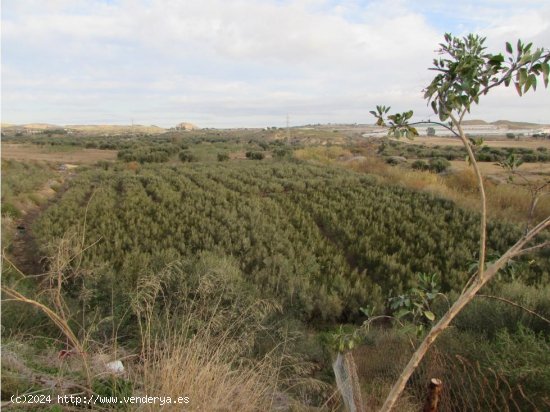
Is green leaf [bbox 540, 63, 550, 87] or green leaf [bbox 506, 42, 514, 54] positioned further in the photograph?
green leaf [bbox 506, 42, 514, 54]

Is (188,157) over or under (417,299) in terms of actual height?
under

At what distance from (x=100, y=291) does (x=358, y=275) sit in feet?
19.0

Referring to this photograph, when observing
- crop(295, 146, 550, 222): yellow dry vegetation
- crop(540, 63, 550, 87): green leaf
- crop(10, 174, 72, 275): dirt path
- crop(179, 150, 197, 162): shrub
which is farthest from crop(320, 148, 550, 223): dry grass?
crop(179, 150, 197, 162): shrub

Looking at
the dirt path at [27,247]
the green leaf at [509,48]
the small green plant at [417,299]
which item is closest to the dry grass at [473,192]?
the small green plant at [417,299]

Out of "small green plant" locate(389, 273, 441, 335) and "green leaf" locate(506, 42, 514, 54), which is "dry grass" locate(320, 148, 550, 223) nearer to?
"small green plant" locate(389, 273, 441, 335)

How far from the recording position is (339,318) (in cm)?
781

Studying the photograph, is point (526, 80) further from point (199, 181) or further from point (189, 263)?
point (199, 181)

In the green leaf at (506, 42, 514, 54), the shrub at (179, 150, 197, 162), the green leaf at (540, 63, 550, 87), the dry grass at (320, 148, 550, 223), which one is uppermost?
the green leaf at (506, 42, 514, 54)

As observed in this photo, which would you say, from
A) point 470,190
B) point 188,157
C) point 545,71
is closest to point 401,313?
point 545,71

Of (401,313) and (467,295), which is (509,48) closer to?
(467,295)

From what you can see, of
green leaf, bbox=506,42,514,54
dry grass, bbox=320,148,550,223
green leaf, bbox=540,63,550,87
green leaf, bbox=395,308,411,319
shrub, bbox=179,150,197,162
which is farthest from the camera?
shrub, bbox=179,150,197,162

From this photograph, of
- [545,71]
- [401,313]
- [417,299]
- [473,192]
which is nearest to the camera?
[545,71]

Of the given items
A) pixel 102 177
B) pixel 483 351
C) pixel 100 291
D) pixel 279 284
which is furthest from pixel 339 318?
pixel 102 177

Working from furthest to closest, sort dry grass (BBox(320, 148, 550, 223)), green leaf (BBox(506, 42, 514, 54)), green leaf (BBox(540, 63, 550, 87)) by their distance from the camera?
dry grass (BBox(320, 148, 550, 223)) < green leaf (BBox(506, 42, 514, 54)) < green leaf (BBox(540, 63, 550, 87))
